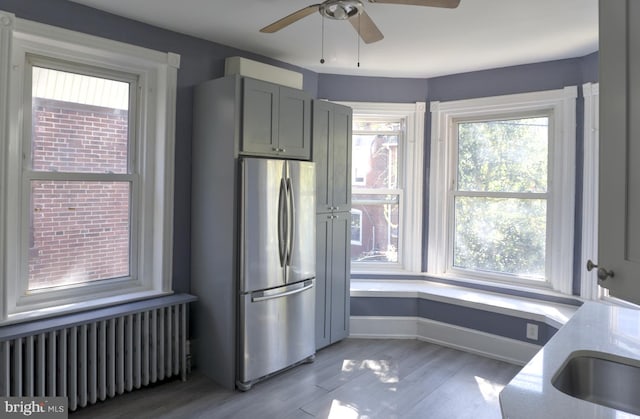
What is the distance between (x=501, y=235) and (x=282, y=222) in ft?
6.93

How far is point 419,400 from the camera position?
2.80 m

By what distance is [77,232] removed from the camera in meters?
2.83

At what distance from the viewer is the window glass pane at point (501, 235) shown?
147 inches

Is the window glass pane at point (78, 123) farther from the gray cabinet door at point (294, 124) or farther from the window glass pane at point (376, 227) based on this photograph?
the window glass pane at point (376, 227)

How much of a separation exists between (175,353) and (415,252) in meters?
2.40

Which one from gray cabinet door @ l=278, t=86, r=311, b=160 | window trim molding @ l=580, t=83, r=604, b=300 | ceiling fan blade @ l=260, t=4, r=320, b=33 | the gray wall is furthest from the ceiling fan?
window trim molding @ l=580, t=83, r=604, b=300

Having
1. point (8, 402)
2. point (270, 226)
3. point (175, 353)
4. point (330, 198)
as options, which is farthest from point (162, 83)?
point (8, 402)

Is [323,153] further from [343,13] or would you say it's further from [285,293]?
[343,13]

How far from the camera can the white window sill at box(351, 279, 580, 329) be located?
3.31 m

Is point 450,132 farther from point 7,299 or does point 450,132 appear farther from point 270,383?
point 7,299

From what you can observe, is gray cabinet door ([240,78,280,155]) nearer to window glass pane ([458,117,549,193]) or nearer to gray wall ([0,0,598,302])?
gray wall ([0,0,598,302])

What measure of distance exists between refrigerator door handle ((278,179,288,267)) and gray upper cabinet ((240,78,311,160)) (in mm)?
288

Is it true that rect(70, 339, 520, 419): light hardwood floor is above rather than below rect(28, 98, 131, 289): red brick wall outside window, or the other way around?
below

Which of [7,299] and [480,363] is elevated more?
[7,299]
